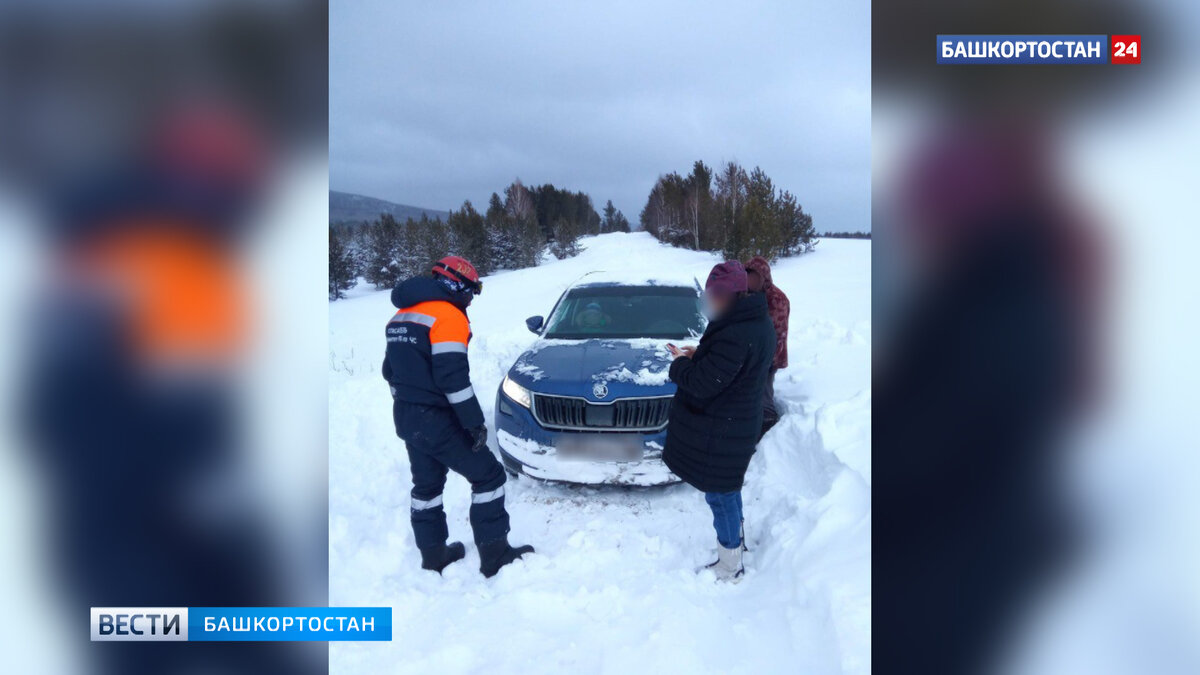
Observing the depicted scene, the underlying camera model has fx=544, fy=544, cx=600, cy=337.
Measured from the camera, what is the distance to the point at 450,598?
2.85m

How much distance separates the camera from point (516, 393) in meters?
3.99

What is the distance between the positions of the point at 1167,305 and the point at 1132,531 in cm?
57

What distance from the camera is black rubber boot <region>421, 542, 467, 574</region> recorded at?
3.20 metres

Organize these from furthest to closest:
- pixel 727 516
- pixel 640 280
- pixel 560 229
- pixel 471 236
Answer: pixel 560 229 < pixel 471 236 < pixel 640 280 < pixel 727 516

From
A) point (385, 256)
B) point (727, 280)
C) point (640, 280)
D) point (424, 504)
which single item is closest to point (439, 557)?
point (424, 504)

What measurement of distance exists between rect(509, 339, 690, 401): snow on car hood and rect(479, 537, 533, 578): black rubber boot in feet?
3.45

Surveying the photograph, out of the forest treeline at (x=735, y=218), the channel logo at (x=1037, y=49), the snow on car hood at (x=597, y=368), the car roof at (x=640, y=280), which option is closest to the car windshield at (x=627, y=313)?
the car roof at (x=640, y=280)

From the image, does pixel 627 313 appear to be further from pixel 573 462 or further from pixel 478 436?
pixel 478 436

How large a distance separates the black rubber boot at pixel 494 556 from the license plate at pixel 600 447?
0.70 meters

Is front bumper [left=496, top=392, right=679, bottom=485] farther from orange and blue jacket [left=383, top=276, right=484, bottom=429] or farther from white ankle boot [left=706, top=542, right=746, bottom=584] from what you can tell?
orange and blue jacket [left=383, top=276, right=484, bottom=429]

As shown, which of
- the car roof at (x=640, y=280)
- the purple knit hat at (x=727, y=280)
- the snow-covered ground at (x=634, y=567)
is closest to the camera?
the snow-covered ground at (x=634, y=567)

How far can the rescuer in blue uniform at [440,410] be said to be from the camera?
2803 millimetres

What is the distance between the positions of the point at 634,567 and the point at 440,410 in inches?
55.6

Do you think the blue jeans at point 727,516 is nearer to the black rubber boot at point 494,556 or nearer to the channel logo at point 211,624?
the black rubber boot at point 494,556
